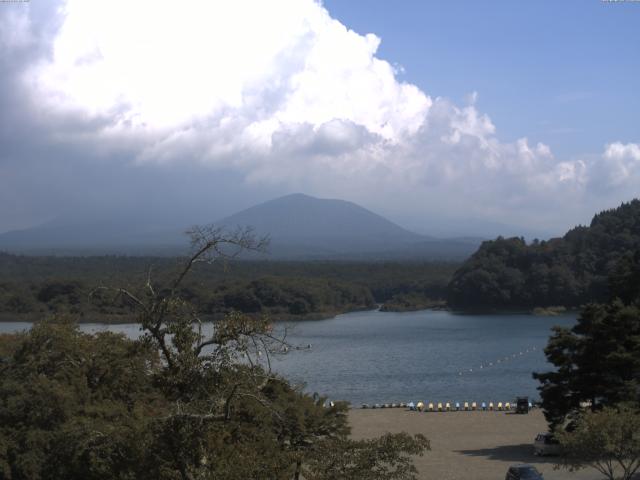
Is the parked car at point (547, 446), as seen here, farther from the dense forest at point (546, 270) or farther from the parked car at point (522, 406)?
the dense forest at point (546, 270)

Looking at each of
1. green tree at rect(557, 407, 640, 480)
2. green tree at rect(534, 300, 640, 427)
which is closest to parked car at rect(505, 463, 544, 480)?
green tree at rect(557, 407, 640, 480)

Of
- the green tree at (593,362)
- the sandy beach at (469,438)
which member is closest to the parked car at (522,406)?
the sandy beach at (469,438)

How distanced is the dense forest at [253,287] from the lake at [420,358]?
3.02m

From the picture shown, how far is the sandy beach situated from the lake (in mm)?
2898

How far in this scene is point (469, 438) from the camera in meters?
19.1

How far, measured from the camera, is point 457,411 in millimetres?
Result: 24250

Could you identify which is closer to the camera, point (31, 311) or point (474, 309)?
point (31, 311)

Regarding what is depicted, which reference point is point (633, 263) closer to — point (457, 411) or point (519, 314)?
point (457, 411)

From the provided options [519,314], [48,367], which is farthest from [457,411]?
[519,314]

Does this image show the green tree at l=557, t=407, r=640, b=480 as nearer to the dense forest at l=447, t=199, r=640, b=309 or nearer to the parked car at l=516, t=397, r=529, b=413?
the parked car at l=516, t=397, r=529, b=413

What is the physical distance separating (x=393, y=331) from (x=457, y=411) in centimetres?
2736

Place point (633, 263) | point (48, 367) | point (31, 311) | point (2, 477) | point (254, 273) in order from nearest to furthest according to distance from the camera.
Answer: point (2, 477), point (48, 367), point (633, 263), point (31, 311), point (254, 273)

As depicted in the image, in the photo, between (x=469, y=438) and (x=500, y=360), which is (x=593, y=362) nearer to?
(x=469, y=438)

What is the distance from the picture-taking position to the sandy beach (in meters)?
14.7
